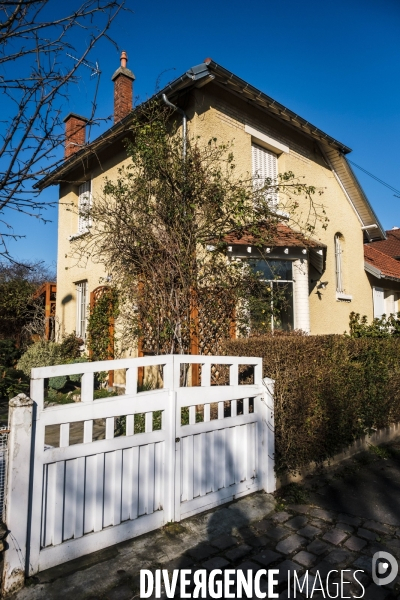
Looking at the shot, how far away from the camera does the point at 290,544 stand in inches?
138

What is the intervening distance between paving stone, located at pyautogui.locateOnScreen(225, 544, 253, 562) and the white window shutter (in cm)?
1174

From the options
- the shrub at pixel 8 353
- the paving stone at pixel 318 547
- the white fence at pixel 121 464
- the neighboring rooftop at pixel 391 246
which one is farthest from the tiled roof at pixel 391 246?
the paving stone at pixel 318 547

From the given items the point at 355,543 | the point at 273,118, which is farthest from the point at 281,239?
the point at 355,543

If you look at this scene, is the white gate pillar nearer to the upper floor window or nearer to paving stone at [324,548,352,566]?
paving stone at [324,548,352,566]

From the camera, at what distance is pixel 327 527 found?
12.6 ft

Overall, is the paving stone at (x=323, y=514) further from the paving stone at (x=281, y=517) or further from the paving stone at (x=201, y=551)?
the paving stone at (x=201, y=551)

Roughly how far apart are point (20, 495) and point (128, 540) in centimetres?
107

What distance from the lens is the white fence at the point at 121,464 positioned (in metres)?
2.86

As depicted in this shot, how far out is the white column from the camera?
9.97 metres

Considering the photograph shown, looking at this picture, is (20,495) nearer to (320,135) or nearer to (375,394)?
(375,394)

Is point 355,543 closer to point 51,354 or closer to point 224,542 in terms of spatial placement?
point 224,542

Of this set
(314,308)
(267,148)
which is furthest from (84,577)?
(267,148)

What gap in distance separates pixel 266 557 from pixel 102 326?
779 centimetres

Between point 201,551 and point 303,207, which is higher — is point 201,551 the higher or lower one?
the lower one
